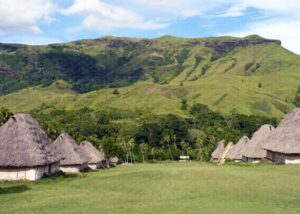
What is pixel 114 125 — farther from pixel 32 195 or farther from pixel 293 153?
pixel 32 195

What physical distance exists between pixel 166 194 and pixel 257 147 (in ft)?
110

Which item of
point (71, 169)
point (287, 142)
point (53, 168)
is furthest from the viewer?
point (71, 169)

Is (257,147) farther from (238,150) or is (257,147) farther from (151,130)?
(151,130)

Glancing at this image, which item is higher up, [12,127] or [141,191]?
[12,127]

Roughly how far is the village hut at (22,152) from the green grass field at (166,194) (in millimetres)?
1873

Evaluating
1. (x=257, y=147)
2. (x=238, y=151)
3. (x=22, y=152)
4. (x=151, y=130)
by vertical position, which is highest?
(x=22, y=152)

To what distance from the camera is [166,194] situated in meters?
30.4

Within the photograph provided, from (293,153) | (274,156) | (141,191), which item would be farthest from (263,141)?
(141,191)

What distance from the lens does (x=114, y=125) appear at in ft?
555

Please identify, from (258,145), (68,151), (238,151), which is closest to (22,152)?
(68,151)

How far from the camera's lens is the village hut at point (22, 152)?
1612 inches

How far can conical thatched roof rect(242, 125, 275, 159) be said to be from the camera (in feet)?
198

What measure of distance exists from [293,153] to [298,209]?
26.9 meters

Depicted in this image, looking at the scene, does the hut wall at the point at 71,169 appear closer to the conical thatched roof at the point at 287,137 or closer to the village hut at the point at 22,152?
the village hut at the point at 22,152
